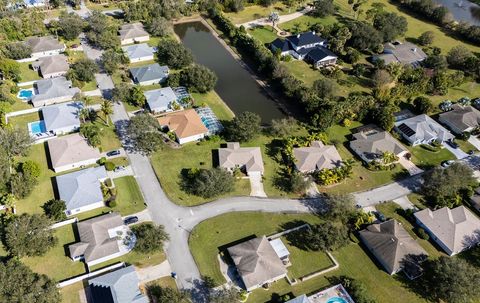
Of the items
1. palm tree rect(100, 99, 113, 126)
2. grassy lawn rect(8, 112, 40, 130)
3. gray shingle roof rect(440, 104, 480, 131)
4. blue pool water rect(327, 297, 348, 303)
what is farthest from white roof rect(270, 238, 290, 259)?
grassy lawn rect(8, 112, 40, 130)

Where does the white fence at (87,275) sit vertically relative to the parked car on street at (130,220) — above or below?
below

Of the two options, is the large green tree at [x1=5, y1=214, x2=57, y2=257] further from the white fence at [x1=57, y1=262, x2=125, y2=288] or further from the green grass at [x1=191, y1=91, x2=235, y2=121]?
the green grass at [x1=191, y1=91, x2=235, y2=121]

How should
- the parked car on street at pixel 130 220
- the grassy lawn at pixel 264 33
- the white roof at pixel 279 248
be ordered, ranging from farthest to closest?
the grassy lawn at pixel 264 33
the parked car on street at pixel 130 220
the white roof at pixel 279 248

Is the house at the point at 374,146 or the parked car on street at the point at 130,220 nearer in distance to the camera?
the parked car on street at the point at 130,220

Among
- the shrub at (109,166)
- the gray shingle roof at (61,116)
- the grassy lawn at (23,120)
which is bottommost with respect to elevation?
the grassy lawn at (23,120)

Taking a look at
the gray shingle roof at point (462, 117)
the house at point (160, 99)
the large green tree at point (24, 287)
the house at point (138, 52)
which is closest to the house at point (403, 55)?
the gray shingle roof at point (462, 117)

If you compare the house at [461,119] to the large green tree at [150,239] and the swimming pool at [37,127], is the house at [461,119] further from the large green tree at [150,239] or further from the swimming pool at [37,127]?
the swimming pool at [37,127]

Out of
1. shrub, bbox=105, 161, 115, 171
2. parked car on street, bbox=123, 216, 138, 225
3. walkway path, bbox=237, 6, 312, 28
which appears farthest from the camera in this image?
walkway path, bbox=237, 6, 312, 28
